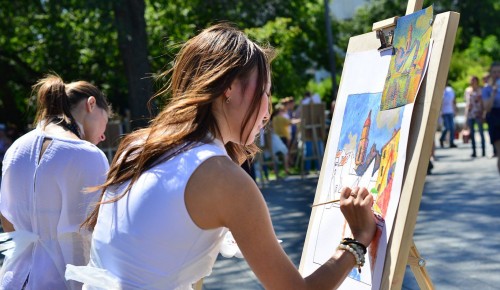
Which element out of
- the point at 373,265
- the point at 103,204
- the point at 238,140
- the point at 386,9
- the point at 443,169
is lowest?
the point at 443,169

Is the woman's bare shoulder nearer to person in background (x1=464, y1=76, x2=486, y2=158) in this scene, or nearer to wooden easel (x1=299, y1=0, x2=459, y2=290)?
wooden easel (x1=299, y1=0, x2=459, y2=290)

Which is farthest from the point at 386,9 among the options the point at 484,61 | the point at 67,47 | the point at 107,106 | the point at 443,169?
the point at 107,106

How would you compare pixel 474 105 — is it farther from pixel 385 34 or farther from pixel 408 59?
pixel 408 59

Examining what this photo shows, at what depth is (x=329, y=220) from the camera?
128 inches

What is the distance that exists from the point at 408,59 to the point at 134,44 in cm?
1200

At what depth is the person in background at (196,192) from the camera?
85.7 inches

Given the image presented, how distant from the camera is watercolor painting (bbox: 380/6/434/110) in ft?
9.34

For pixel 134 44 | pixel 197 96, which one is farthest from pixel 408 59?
pixel 134 44

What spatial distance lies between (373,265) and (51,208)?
4.27 feet

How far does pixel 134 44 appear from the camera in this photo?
47.9ft

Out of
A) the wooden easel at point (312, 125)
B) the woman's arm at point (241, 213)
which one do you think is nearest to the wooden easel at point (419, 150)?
the woman's arm at point (241, 213)

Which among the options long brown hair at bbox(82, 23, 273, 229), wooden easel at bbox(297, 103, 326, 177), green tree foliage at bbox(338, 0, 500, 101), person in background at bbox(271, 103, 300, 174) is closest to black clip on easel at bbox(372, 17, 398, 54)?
long brown hair at bbox(82, 23, 273, 229)

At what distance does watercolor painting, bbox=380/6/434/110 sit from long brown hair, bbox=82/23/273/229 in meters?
0.67

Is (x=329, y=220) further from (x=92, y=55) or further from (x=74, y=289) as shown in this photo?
(x=92, y=55)
